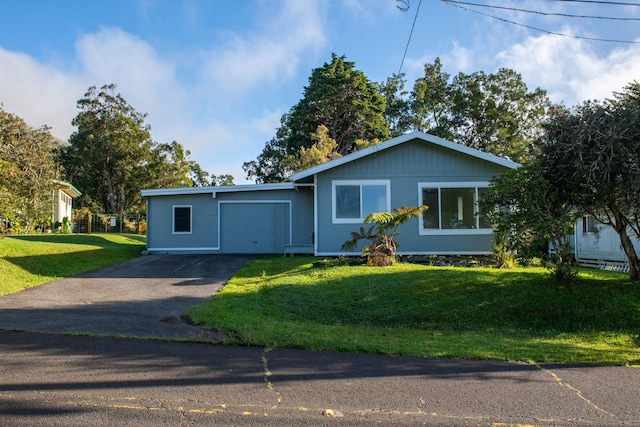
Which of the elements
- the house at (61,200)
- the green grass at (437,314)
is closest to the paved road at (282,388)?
the green grass at (437,314)

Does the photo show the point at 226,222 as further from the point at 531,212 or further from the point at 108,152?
the point at 108,152

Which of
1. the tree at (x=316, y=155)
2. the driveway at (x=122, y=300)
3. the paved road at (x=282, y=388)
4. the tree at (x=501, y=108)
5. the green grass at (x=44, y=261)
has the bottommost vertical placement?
the paved road at (x=282, y=388)

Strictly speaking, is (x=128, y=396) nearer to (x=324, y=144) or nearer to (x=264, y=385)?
(x=264, y=385)

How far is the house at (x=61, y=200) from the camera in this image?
1156 inches

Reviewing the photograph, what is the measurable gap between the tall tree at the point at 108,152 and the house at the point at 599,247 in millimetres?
36195

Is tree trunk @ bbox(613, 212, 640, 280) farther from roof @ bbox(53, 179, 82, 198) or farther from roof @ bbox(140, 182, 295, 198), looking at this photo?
roof @ bbox(53, 179, 82, 198)

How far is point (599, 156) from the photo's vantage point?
7945 millimetres

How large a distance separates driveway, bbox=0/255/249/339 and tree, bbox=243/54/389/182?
22.7 metres

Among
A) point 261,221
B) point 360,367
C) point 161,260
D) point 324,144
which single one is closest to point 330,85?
point 324,144

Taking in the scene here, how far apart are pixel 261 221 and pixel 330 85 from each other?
2080 centimetres

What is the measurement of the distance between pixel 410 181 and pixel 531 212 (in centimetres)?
647

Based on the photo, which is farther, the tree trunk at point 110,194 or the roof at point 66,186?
the tree trunk at point 110,194

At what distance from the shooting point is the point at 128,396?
4.24 meters

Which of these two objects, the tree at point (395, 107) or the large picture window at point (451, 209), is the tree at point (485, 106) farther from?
the large picture window at point (451, 209)
